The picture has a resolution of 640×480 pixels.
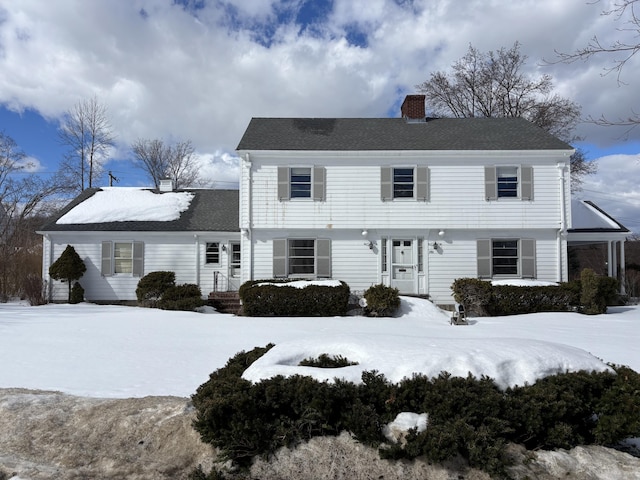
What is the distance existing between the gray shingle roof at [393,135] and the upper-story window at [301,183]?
2.66 ft

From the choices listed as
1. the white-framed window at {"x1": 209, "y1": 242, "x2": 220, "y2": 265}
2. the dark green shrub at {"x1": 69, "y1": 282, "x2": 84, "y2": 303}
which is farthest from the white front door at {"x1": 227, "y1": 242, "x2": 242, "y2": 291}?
the dark green shrub at {"x1": 69, "y1": 282, "x2": 84, "y2": 303}

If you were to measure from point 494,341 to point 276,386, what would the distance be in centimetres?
249

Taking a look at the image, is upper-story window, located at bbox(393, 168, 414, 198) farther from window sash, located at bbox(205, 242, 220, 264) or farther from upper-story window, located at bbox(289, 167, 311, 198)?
window sash, located at bbox(205, 242, 220, 264)

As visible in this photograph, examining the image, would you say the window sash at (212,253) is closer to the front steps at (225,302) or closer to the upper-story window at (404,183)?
the front steps at (225,302)

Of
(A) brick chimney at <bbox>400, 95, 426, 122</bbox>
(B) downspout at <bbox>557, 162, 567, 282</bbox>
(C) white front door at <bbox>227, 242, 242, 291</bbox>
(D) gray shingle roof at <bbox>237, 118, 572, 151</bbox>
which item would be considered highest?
(A) brick chimney at <bbox>400, 95, 426, 122</bbox>

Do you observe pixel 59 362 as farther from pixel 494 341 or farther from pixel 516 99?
pixel 516 99

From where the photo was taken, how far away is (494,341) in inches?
201

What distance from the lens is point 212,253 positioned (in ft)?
61.1

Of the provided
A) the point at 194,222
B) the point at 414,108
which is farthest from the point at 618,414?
the point at 414,108

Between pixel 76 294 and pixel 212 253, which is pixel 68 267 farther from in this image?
pixel 212 253

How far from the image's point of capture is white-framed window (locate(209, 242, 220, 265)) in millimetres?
18562

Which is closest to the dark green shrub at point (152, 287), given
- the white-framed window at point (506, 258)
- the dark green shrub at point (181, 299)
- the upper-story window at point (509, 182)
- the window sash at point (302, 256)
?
the dark green shrub at point (181, 299)

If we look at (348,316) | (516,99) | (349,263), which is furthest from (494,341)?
(516,99)

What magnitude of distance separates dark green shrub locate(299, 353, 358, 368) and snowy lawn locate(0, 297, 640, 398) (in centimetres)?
8
